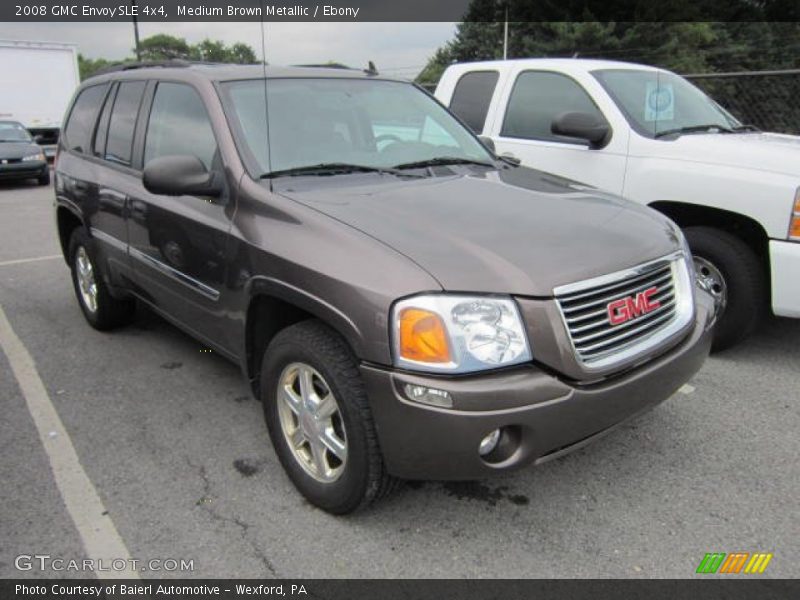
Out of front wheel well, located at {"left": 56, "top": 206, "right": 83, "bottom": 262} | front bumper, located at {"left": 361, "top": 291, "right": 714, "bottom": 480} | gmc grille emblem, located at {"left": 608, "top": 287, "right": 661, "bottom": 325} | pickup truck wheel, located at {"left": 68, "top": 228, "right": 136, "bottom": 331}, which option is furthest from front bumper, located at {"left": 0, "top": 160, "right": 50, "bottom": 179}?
gmc grille emblem, located at {"left": 608, "top": 287, "right": 661, "bottom": 325}

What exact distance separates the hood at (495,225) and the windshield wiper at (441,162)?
208 millimetres

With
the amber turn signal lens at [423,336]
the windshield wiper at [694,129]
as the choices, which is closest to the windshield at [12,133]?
the windshield wiper at [694,129]

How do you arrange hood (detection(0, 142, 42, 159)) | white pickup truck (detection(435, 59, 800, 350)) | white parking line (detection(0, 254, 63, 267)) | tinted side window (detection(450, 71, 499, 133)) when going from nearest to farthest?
white pickup truck (detection(435, 59, 800, 350))
tinted side window (detection(450, 71, 499, 133))
white parking line (detection(0, 254, 63, 267))
hood (detection(0, 142, 42, 159))

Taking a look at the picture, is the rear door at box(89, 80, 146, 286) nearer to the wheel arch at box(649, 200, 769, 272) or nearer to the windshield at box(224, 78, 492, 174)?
the windshield at box(224, 78, 492, 174)

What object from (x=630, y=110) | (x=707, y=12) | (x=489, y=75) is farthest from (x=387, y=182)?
(x=707, y=12)

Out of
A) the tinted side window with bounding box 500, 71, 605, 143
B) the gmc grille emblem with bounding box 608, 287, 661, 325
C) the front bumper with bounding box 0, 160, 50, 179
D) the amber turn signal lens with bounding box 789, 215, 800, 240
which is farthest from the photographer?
the front bumper with bounding box 0, 160, 50, 179

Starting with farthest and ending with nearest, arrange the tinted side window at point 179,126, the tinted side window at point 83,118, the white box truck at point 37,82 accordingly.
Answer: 1. the white box truck at point 37,82
2. the tinted side window at point 83,118
3. the tinted side window at point 179,126

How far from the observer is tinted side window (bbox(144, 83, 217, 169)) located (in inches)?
128

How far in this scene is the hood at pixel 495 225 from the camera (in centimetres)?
229

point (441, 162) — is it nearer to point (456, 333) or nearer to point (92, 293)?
point (456, 333)

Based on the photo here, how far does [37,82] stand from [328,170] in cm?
2232

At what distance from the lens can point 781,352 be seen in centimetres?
433

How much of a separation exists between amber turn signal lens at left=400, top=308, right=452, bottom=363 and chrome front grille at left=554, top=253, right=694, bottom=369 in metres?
0.44

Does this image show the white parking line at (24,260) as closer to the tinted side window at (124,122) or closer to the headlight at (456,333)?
the tinted side window at (124,122)
